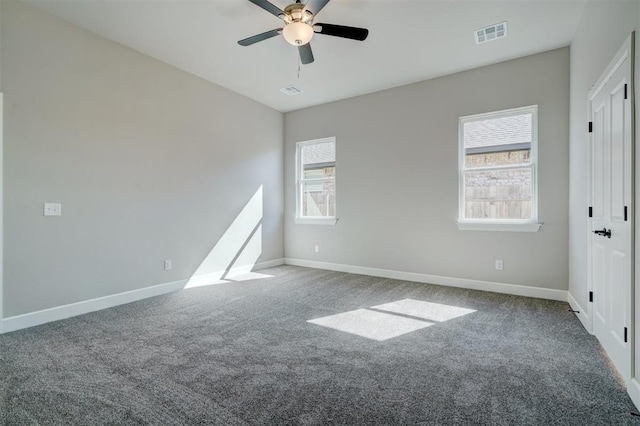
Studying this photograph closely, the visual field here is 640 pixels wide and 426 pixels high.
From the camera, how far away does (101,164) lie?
368cm

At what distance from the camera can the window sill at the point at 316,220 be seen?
19.2 feet

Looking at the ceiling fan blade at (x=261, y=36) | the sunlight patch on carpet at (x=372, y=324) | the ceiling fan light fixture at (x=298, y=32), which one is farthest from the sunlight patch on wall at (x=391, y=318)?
the ceiling fan blade at (x=261, y=36)

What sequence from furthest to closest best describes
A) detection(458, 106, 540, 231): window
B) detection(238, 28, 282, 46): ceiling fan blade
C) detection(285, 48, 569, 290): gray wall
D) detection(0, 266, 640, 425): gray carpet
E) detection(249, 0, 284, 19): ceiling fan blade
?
detection(458, 106, 540, 231): window < detection(285, 48, 569, 290): gray wall < detection(238, 28, 282, 46): ceiling fan blade < detection(249, 0, 284, 19): ceiling fan blade < detection(0, 266, 640, 425): gray carpet

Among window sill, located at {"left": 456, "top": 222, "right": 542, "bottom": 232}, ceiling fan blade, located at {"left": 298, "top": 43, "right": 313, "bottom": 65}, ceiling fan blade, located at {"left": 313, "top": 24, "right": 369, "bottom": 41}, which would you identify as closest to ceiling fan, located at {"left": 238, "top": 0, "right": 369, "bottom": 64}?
ceiling fan blade, located at {"left": 313, "top": 24, "right": 369, "bottom": 41}

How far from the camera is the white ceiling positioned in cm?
312

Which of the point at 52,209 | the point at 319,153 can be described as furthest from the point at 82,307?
the point at 319,153

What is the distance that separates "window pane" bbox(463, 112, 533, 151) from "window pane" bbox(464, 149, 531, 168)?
0.11 m

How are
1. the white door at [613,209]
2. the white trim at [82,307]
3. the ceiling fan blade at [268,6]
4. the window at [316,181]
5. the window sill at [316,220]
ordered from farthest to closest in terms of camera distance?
the window at [316,181] < the window sill at [316,220] < the white trim at [82,307] < the ceiling fan blade at [268,6] < the white door at [613,209]

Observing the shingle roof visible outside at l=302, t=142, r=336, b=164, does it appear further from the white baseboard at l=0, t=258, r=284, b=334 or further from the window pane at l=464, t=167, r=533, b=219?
the white baseboard at l=0, t=258, r=284, b=334

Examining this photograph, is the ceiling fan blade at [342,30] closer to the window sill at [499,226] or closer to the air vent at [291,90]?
the air vent at [291,90]

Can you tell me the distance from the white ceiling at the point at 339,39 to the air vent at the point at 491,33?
0.07 m

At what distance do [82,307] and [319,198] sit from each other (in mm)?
3964

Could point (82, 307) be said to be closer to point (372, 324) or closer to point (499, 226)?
point (372, 324)

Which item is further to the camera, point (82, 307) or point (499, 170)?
point (499, 170)
